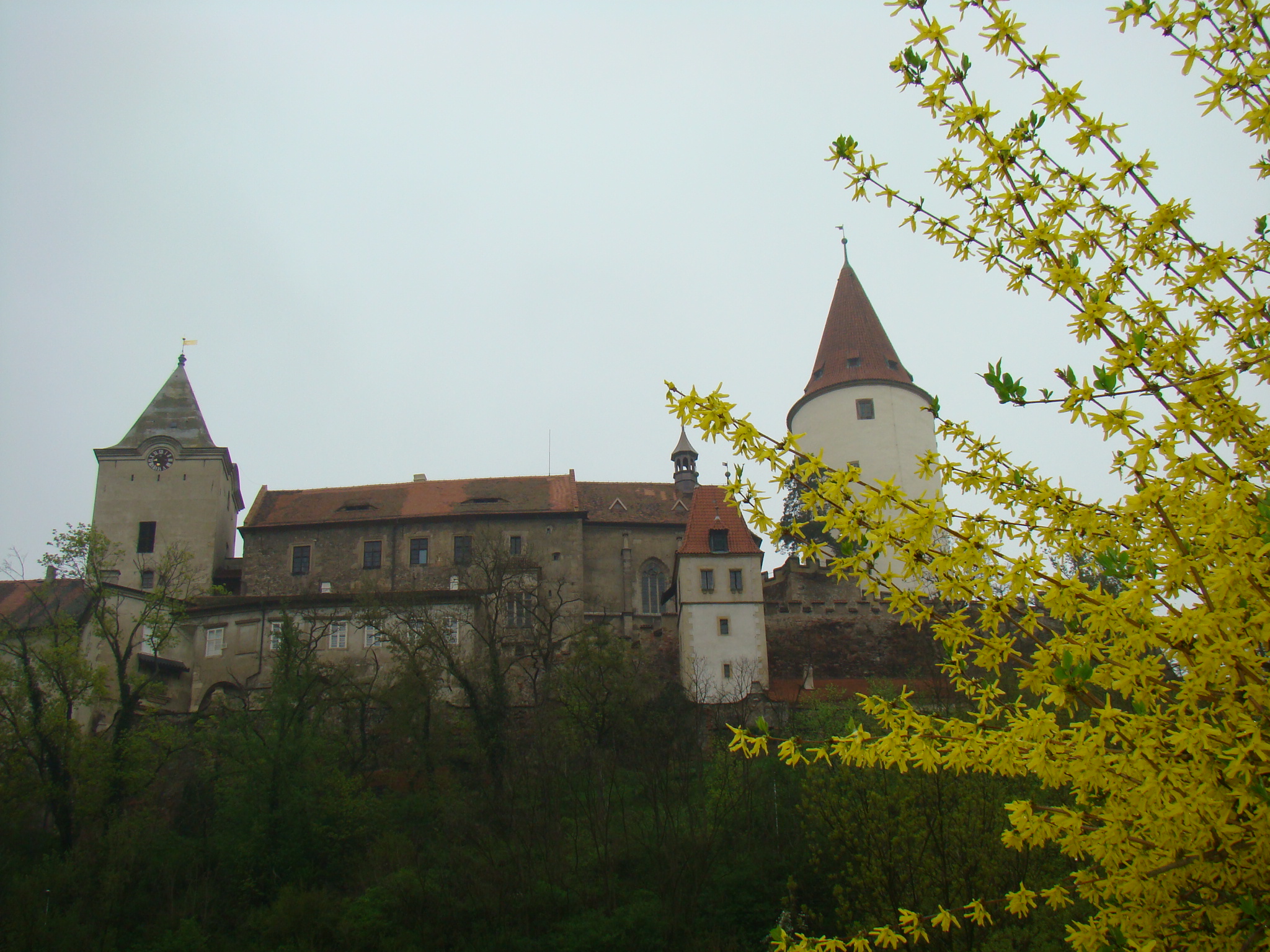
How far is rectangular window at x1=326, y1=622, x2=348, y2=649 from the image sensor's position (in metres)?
38.7

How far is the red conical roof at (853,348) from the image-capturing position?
4847 centimetres

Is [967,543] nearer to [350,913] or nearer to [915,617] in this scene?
[915,617]

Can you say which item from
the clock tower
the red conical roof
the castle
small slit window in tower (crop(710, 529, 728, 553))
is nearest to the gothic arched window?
the castle

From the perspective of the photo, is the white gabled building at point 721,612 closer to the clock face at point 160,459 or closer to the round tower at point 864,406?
the round tower at point 864,406

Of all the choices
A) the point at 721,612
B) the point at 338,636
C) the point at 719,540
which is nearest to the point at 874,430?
the point at 719,540

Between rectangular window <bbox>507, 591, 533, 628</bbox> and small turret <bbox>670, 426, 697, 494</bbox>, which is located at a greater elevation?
small turret <bbox>670, 426, 697, 494</bbox>

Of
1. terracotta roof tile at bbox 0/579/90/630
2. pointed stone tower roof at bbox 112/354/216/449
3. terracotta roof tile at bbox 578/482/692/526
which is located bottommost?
terracotta roof tile at bbox 0/579/90/630

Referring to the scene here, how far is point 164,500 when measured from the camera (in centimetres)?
4703

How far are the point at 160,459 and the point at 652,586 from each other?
2183 cm

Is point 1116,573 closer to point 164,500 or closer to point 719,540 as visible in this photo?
point 719,540

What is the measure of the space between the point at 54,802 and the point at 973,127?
100 feet

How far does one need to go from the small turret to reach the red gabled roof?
7679 mm

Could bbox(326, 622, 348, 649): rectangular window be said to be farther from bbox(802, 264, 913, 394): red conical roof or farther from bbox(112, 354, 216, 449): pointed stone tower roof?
bbox(802, 264, 913, 394): red conical roof

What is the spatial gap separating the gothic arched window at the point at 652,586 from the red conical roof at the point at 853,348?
10.9 meters
